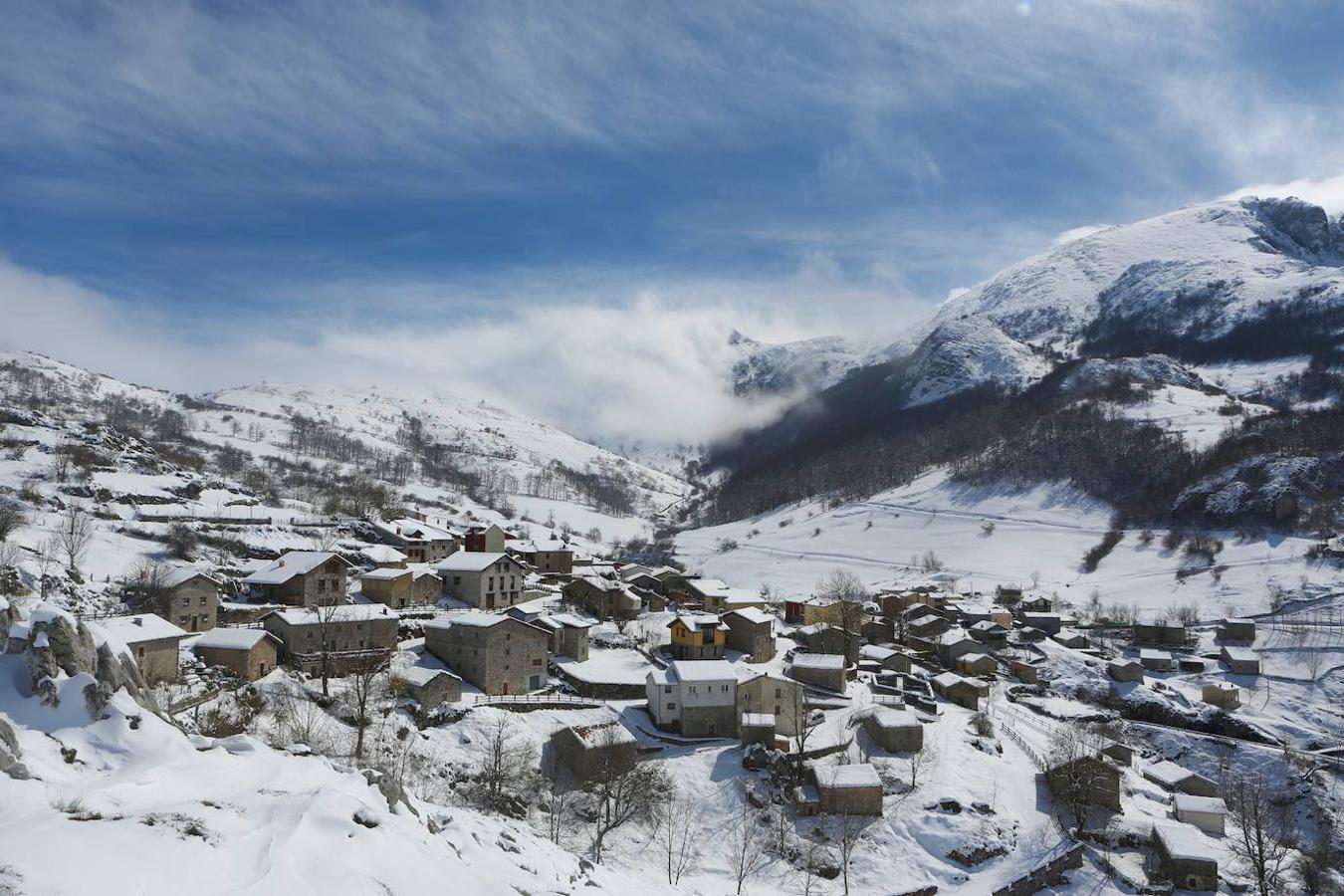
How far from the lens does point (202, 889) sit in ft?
37.1

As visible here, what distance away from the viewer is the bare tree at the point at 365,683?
37.4m

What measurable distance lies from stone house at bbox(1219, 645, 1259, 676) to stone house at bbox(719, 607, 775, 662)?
155 feet

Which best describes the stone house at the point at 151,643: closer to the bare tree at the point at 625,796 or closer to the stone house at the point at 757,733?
the bare tree at the point at 625,796

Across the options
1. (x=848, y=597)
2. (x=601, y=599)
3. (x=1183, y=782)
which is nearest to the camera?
(x=1183, y=782)

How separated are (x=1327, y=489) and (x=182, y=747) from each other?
157 meters

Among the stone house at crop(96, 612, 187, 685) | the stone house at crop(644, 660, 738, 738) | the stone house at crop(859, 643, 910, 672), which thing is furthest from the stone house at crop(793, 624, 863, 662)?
the stone house at crop(96, 612, 187, 685)

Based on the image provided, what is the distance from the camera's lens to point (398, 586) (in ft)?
192

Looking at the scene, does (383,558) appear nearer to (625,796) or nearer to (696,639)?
(696,639)

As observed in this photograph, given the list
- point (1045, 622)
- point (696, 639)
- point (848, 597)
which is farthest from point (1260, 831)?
point (848, 597)

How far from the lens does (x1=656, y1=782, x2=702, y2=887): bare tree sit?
34478mm

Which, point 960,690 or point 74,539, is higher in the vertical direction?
point 74,539

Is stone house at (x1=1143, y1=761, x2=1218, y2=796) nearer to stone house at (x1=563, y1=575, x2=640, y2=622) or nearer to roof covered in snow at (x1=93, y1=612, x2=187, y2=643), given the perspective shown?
stone house at (x1=563, y1=575, x2=640, y2=622)

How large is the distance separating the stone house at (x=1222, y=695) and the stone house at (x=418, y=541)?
75.8m

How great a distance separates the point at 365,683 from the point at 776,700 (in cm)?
2472
